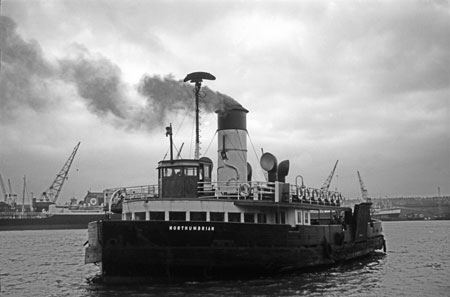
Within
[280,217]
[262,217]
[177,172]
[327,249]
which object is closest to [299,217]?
[280,217]

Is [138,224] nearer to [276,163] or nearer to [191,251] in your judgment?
[191,251]

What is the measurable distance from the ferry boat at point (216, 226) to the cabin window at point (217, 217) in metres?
0.04

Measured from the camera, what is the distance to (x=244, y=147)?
30.4 metres

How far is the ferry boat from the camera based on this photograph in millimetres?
23438

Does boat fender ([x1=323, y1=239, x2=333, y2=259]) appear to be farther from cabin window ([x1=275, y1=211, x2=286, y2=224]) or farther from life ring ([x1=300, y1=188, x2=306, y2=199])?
cabin window ([x1=275, y1=211, x2=286, y2=224])

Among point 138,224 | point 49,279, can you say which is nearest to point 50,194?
point 49,279

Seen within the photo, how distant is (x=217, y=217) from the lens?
25.5m

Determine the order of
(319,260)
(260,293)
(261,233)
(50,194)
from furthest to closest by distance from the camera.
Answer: (50,194)
(319,260)
(261,233)
(260,293)

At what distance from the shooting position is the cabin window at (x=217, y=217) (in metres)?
25.4

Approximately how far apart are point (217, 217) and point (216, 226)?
1775mm

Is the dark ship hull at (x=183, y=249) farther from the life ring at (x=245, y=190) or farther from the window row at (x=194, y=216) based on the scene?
the life ring at (x=245, y=190)

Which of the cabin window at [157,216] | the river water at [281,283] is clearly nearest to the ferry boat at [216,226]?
the cabin window at [157,216]

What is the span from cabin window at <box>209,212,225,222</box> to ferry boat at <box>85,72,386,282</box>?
41mm

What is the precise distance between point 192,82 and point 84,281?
44.1 ft
